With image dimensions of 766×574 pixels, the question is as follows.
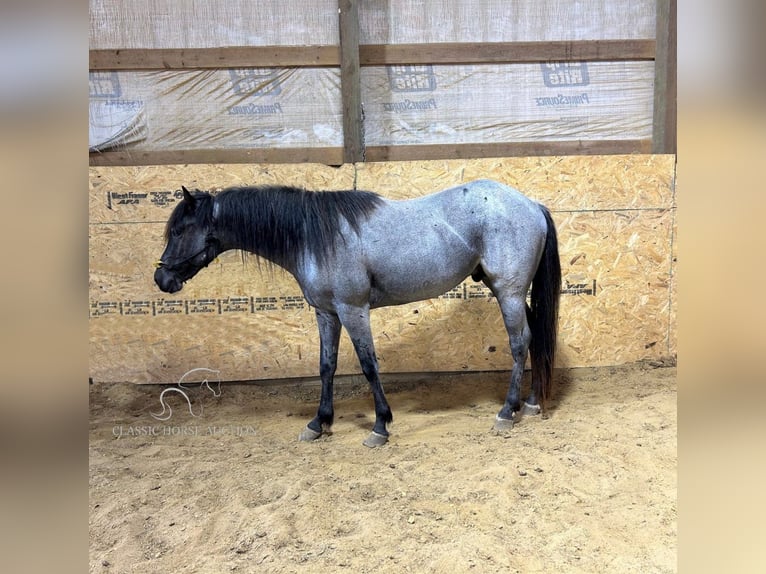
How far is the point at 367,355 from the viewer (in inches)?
84.9

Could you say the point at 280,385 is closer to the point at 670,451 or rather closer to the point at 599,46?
the point at 670,451

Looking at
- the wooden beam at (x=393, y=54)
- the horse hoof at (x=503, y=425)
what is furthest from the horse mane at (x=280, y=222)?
the wooden beam at (x=393, y=54)

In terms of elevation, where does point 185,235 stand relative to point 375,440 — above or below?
above

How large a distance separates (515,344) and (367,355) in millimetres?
790

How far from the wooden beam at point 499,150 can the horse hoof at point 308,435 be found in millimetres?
1824

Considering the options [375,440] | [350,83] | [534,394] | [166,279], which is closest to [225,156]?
[350,83]

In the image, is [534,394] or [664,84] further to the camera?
[664,84]

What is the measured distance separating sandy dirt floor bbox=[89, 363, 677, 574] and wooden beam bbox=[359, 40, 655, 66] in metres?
2.23

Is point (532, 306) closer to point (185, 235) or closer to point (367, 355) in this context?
point (367, 355)

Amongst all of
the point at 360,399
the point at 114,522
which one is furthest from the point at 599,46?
the point at 114,522

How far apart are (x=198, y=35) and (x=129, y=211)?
1204 millimetres

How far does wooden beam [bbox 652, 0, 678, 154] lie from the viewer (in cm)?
292

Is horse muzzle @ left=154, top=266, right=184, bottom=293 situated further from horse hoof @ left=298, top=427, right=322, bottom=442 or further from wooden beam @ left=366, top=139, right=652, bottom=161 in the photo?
wooden beam @ left=366, top=139, right=652, bottom=161
